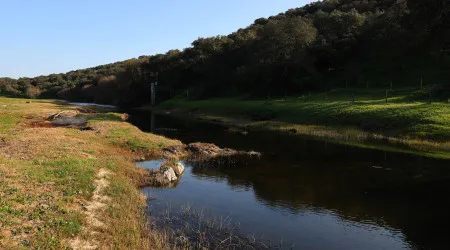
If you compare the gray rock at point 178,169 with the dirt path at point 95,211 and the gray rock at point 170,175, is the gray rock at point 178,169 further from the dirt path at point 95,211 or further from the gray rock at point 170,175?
the dirt path at point 95,211

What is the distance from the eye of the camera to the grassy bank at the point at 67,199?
14148 mm

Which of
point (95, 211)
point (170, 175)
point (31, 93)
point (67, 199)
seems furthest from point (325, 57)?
point (31, 93)

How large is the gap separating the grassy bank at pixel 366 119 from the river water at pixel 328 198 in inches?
252

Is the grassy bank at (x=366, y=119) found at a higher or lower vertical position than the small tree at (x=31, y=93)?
lower

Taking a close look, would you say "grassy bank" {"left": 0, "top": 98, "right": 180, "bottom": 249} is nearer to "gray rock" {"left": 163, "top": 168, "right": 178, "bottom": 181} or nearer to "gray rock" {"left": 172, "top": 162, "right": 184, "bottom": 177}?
"gray rock" {"left": 163, "top": 168, "right": 178, "bottom": 181}

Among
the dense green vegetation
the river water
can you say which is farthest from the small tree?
the river water

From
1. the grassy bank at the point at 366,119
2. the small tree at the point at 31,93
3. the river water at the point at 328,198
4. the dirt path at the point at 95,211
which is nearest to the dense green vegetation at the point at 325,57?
the grassy bank at the point at 366,119

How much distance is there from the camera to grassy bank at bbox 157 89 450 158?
4284 cm

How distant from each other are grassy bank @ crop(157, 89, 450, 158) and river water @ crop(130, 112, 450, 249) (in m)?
6.41

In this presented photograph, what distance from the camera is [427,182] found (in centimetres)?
2806

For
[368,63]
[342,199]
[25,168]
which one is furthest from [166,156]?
[368,63]

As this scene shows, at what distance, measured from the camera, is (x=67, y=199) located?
18094mm

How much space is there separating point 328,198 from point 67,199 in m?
15.2

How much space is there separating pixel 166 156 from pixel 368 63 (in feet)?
235
